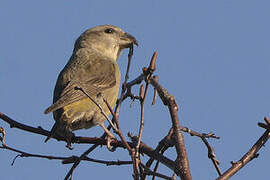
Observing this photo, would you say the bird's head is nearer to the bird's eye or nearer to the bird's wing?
the bird's eye

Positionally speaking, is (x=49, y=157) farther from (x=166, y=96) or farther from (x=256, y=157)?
(x=256, y=157)

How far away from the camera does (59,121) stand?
5227 mm

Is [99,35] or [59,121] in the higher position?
[99,35]

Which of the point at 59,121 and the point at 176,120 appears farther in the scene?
the point at 59,121

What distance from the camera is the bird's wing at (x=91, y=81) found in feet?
18.5

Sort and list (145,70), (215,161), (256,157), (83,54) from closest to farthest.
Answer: (256,157)
(145,70)
(215,161)
(83,54)

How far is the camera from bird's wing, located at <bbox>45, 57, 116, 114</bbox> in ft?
18.5

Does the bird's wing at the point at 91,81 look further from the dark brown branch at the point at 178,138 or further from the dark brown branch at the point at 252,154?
the dark brown branch at the point at 252,154

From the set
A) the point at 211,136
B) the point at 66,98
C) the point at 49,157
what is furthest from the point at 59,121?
the point at 211,136

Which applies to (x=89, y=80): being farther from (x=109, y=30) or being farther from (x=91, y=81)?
(x=109, y=30)

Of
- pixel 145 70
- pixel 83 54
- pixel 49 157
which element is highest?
pixel 83 54

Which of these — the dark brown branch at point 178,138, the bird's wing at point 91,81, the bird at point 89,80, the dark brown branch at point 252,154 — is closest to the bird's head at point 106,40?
the bird at point 89,80

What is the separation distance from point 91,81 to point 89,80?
36 millimetres

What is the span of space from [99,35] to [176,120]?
6.22 metres
